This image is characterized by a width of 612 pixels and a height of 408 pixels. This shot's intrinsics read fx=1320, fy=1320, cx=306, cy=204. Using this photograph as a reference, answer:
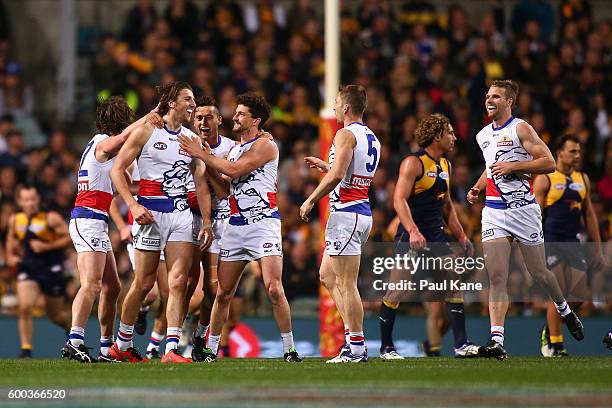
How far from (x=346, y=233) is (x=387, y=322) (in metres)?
2.14

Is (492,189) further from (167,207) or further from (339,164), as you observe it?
(167,207)

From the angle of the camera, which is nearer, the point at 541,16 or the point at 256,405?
the point at 256,405

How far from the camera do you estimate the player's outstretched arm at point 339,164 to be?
12.7m

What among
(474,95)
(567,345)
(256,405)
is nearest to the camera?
(256,405)

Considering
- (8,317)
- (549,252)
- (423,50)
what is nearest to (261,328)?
(8,317)

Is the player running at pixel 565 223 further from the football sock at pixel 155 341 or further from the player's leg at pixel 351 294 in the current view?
the football sock at pixel 155 341

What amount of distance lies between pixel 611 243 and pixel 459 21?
8.73 m

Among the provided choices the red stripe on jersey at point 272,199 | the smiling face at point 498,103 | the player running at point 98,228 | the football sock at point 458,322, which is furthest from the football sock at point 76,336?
the smiling face at point 498,103

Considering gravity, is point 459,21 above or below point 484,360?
above

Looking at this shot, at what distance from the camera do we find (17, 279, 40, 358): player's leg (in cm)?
1789

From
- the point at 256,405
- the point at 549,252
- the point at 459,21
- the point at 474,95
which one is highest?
the point at 459,21

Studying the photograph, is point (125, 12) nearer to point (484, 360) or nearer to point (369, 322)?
point (369, 322)

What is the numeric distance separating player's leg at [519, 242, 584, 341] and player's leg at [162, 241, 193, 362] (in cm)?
349

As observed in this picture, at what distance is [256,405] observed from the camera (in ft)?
29.5
